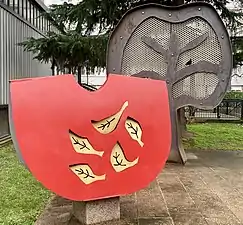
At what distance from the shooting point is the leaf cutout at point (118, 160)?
4.55 meters

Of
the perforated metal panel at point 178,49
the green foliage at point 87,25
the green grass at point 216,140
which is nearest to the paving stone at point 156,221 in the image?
the perforated metal panel at point 178,49

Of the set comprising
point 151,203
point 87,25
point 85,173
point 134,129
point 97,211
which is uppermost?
point 87,25

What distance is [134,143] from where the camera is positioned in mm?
4688

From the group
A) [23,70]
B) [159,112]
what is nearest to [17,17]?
[23,70]

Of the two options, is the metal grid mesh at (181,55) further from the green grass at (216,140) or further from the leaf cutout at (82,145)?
the leaf cutout at (82,145)

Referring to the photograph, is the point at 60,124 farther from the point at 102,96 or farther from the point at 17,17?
the point at 17,17

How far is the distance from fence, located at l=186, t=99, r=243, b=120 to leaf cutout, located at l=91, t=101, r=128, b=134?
54.0ft

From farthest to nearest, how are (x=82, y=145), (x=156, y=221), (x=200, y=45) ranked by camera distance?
1. (x=200, y=45)
2. (x=156, y=221)
3. (x=82, y=145)

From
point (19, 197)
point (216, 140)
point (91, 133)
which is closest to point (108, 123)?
point (91, 133)

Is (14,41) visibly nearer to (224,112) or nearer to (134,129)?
(134,129)

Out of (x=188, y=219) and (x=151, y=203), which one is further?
(x=151, y=203)

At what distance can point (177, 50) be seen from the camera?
8.48 meters

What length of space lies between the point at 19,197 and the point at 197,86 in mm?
4364

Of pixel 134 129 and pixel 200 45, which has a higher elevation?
pixel 200 45
